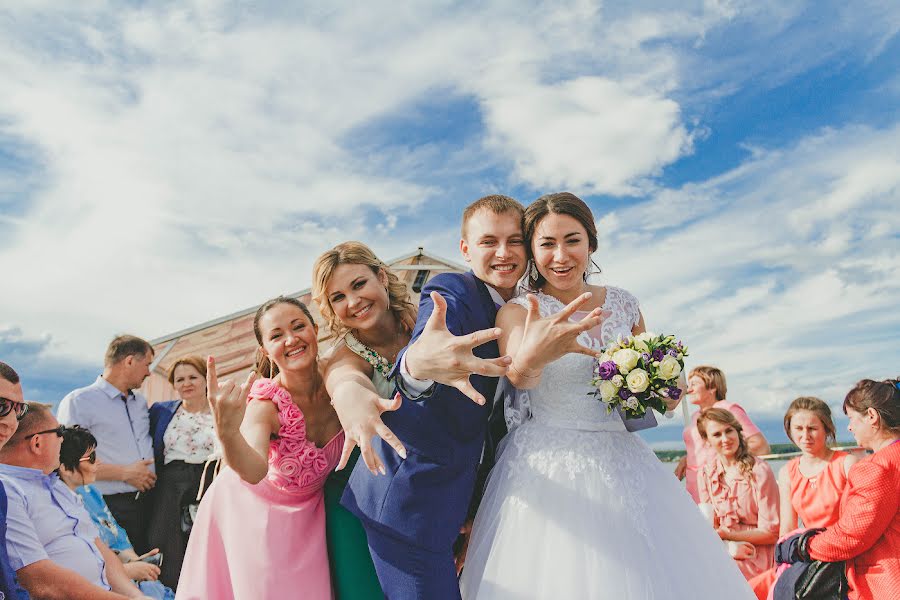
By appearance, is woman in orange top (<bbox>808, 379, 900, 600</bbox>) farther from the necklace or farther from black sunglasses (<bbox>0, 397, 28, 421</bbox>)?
black sunglasses (<bbox>0, 397, 28, 421</bbox>)

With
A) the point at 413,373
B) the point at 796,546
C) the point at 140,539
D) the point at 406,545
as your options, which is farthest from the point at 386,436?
the point at 140,539

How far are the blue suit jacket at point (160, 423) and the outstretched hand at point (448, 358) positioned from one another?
4.32 m

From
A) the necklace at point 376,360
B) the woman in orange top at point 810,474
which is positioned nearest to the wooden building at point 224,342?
the woman in orange top at point 810,474

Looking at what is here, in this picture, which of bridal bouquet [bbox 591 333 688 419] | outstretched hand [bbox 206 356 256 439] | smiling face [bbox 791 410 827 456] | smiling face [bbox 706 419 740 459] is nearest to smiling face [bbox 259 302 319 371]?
outstretched hand [bbox 206 356 256 439]

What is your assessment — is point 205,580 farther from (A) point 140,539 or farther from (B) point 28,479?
(A) point 140,539

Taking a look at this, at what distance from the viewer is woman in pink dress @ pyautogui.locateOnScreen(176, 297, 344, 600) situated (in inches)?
117

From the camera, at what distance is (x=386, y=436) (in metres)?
2.41

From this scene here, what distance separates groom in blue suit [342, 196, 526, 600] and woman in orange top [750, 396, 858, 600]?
275 cm

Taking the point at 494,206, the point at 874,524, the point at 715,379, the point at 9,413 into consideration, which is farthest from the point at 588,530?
the point at 715,379

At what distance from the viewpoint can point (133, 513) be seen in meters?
5.77

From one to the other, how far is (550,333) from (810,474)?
3438 mm

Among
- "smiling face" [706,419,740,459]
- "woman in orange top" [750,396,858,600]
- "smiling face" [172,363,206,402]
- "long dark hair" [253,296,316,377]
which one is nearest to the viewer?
"long dark hair" [253,296,316,377]

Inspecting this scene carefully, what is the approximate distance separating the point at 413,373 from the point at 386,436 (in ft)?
0.75

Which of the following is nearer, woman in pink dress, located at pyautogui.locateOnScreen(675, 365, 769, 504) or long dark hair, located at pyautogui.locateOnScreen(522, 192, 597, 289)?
long dark hair, located at pyautogui.locateOnScreen(522, 192, 597, 289)
